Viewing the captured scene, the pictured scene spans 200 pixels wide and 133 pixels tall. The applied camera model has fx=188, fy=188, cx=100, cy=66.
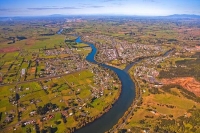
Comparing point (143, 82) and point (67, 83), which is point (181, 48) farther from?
point (67, 83)

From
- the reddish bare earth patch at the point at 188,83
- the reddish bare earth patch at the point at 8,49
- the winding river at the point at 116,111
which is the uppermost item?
the reddish bare earth patch at the point at 8,49

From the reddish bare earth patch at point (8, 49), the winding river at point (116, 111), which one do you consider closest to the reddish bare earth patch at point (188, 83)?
the winding river at point (116, 111)

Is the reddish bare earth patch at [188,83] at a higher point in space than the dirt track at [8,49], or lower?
lower

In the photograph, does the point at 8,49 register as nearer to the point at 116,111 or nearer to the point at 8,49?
the point at 8,49

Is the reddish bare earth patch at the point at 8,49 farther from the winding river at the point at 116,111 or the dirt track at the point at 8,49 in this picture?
the winding river at the point at 116,111

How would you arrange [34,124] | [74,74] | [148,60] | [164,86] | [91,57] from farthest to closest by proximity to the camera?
[91,57], [148,60], [74,74], [164,86], [34,124]

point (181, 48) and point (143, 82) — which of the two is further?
point (181, 48)

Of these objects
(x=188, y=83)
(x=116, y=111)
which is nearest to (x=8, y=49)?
(x=116, y=111)

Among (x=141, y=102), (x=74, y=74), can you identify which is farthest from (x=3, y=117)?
(x=141, y=102)

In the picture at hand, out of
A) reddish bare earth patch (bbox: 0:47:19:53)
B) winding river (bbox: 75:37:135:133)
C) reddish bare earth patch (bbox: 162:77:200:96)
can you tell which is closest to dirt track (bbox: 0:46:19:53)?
reddish bare earth patch (bbox: 0:47:19:53)
